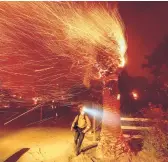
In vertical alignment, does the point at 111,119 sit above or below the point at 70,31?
below

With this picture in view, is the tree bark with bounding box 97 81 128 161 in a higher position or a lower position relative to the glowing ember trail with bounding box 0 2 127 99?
lower

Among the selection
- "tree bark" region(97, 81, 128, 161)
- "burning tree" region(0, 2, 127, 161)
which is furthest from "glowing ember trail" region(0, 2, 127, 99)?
"tree bark" region(97, 81, 128, 161)

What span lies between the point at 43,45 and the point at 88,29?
390cm

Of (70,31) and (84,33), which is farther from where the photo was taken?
(70,31)

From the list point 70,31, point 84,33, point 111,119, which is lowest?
point 111,119

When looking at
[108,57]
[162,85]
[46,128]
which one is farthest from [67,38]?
[162,85]

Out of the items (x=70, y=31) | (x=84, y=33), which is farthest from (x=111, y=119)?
(x=70, y=31)

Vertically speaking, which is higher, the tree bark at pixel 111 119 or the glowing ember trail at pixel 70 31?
the glowing ember trail at pixel 70 31

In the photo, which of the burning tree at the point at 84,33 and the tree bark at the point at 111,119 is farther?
the tree bark at the point at 111,119

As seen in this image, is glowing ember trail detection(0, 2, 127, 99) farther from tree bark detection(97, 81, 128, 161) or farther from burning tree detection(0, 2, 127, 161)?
tree bark detection(97, 81, 128, 161)

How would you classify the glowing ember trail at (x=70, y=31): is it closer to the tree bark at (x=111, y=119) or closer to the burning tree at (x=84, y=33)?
the burning tree at (x=84, y=33)

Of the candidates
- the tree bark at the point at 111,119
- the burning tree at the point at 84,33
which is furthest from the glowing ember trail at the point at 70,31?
the tree bark at the point at 111,119

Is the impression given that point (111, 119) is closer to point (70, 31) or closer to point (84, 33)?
point (84, 33)

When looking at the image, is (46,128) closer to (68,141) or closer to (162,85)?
(68,141)
